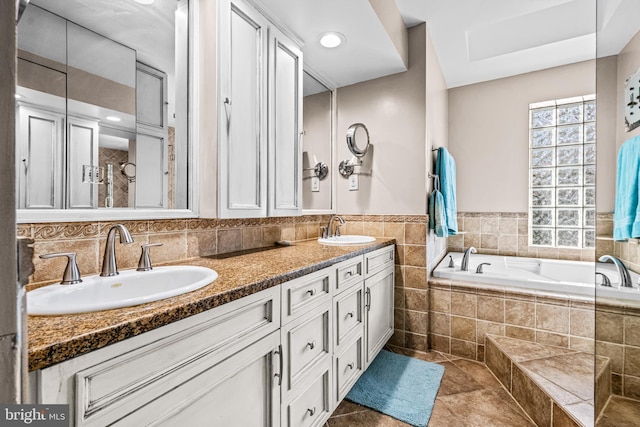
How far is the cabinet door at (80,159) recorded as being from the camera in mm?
1033

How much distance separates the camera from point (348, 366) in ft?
5.34

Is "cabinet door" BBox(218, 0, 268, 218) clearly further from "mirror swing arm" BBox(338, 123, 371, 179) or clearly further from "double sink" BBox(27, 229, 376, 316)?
"mirror swing arm" BBox(338, 123, 371, 179)

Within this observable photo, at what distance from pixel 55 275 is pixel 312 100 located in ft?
6.70

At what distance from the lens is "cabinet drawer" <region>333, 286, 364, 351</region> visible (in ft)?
4.95

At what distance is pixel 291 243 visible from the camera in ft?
6.77

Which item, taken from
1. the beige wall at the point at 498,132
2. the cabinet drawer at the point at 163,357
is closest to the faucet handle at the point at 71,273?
the cabinet drawer at the point at 163,357

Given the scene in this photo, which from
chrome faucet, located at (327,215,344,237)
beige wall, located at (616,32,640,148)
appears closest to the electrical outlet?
chrome faucet, located at (327,215,344,237)

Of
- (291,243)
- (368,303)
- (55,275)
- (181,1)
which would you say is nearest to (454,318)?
(368,303)

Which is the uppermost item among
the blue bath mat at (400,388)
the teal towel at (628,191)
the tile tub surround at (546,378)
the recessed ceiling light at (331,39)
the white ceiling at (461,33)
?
the white ceiling at (461,33)

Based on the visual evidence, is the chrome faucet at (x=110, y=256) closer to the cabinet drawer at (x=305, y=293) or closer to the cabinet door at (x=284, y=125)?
the cabinet drawer at (x=305, y=293)

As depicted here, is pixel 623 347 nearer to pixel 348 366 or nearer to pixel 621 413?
pixel 621 413

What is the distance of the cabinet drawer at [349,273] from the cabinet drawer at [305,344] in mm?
160

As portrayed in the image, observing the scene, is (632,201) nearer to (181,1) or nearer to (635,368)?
(635,368)

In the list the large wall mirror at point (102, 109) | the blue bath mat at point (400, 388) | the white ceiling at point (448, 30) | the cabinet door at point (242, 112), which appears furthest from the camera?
the blue bath mat at point (400, 388)
